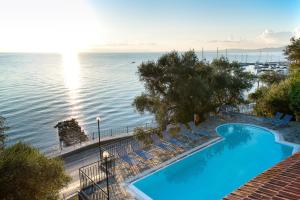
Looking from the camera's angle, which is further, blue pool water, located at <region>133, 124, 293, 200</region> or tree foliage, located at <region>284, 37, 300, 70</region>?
tree foliage, located at <region>284, 37, 300, 70</region>

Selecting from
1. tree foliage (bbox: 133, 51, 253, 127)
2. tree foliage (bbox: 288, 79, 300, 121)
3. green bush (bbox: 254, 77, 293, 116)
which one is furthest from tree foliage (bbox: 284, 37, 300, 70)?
tree foliage (bbox: 133, 51, 253, 127)

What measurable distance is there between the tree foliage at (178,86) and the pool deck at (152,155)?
5.62 feet

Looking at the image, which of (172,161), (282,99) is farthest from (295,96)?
(172,161)

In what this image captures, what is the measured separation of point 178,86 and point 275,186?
470 inches

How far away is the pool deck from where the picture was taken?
9.80 m

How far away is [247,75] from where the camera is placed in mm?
19641

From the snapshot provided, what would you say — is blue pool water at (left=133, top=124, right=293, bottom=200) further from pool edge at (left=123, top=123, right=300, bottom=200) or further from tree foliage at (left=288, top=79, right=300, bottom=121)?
tree foliage at (left=288, top=79, right=300, bottom=121)

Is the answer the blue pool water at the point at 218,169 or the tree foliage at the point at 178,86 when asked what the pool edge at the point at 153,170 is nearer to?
the blue pool water at the point at 218,169

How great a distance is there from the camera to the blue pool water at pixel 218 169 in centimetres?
962

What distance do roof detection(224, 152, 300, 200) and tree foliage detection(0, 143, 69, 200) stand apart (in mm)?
5579

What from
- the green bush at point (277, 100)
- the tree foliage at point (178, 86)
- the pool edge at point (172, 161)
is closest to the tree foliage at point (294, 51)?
the green bush at point (277, 100)

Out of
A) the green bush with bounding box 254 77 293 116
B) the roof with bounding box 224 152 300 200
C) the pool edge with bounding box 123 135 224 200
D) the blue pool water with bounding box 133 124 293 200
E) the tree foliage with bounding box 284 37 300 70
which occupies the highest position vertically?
the tree foliage with bounding box 284 37 300 70

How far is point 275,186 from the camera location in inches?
170

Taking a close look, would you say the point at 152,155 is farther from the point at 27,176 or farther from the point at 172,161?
the point at 27,176
